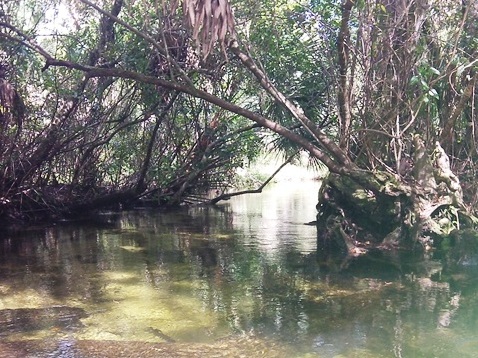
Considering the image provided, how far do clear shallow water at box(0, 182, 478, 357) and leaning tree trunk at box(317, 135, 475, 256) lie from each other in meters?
0.40

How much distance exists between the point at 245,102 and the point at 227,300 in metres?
7.12

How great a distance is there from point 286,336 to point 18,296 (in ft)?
8.44

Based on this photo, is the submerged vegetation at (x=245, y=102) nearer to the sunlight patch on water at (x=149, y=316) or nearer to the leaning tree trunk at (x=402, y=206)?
the leaning tree trunk at (x=402, y=206)

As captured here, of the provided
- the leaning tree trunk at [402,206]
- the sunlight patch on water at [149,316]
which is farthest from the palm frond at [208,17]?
the leaning tree trunk at [402,206]

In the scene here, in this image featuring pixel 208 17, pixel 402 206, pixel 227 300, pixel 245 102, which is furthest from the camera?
pixel 245 102

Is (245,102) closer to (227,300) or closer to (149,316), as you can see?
(227,300)

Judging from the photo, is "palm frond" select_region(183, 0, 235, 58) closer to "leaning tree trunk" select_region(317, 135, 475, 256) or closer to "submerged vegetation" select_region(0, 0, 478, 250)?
"submerged vegetation" select_region(0, 0, 478, 250)

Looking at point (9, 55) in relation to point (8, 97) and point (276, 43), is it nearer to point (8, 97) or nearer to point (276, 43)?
point (8, 97)

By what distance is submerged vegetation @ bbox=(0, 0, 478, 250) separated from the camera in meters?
6.57

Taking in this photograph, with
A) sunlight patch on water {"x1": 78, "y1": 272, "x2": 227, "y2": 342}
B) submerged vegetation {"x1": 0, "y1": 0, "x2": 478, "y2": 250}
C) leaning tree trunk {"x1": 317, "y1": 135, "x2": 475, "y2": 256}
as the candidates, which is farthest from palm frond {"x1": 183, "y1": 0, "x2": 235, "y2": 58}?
leaning tree trunk {"x1": 317, "y1": 135, "x2": 475, "y2": 256}

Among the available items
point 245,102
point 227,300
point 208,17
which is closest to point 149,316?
point 227,300

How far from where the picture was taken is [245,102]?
1123 cm

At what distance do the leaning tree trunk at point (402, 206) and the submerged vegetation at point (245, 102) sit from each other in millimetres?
18

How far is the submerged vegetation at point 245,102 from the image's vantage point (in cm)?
657
